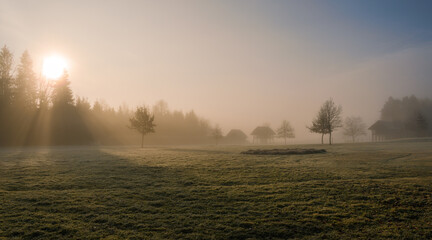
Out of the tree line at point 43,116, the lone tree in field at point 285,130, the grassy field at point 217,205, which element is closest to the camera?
the grassy field at point 217,205

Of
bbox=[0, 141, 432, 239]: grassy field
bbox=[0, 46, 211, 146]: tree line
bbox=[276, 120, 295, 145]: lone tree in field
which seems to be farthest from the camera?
bbox=[276, 120, 295, 145]: lone tree in field

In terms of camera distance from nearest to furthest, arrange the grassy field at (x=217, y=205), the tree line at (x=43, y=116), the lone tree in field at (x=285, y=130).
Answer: the grassy field at (x=217, y=205)
the tree line at (x=43, y=116)
the lone tree in field at (x=285, y=130)

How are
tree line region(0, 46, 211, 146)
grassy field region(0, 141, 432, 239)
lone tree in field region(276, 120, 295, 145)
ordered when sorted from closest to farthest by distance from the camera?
grassy field region(0, 141, 432, 239) → tree line region(0, 46, 211, 146) → lone tree in field region(276, 120, 295, 145)

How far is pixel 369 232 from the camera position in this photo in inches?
295

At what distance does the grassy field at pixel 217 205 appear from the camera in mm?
7621

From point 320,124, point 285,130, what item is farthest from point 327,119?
point 285,130

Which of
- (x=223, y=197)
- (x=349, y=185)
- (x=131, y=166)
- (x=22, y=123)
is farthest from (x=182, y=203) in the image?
(x=22, y=123)

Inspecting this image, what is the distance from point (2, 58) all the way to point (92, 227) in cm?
6349

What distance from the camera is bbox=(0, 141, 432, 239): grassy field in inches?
300

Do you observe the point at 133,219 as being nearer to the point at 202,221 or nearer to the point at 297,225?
the point at 202,221

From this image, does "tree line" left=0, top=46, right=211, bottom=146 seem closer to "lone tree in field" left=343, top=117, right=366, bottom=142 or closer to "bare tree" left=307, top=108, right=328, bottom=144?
"bare tree" left=307, top=108, right=328, bottom=144

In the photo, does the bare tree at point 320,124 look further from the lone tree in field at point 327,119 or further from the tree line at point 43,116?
the tree line at point 43,116

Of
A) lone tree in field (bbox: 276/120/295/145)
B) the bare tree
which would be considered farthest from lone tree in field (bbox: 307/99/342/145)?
lone tree in field (bbox: 276/120/295/145)

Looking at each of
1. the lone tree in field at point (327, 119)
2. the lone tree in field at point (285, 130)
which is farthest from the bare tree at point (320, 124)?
the lone tree in field at point (285, 130)
